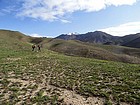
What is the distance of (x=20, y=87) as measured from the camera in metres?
25.7

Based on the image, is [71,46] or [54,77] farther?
[71,46]

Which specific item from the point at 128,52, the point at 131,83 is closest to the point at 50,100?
the point at 131,83

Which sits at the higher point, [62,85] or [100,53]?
[62,85]

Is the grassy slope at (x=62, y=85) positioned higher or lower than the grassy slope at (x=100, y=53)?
higher

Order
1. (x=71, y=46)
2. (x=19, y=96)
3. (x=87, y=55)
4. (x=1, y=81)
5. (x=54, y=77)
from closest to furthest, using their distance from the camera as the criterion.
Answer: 1. (x=19, y=96)
2. (x=1, y=81)
3. (x=54, y=77)
4. (x=87, y=55)
5. (x=71, y=46)

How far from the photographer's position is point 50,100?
71.3 ft

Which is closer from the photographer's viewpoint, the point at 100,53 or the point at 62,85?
the point at 62,85

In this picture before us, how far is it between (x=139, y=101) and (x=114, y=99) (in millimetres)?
2156

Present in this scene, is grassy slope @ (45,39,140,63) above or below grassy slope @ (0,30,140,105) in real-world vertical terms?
below

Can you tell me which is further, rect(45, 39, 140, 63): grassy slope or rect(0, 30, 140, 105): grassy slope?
rect(45, 39, 140, 63): grassy slope

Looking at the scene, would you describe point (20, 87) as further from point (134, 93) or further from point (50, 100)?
point (134, 93)

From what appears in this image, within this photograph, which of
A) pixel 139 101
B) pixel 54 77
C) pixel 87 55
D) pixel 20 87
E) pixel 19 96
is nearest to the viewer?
pixel 139 101

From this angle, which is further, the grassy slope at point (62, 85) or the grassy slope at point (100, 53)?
the grassy slope at point (100, 53)

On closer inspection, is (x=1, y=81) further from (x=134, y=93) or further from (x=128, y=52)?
(x=128, y=52)
